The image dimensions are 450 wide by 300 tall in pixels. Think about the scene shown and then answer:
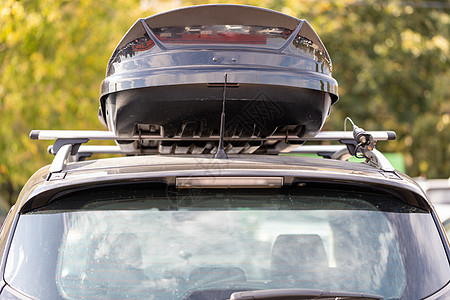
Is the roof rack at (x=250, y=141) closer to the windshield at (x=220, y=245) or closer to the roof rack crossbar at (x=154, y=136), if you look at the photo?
the roof rack crossbar at (x=154, y=136)

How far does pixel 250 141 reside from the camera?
12.8 ft

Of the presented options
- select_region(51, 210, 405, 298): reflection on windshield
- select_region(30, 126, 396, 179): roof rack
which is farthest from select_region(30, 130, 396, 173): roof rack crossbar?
select_region(51, 210, 405, 298): reflection on windshield

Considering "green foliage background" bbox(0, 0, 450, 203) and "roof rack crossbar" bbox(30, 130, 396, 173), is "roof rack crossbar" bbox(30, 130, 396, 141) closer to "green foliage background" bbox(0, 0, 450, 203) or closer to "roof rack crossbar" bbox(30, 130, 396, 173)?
"roof rack crossbar" bbox(30, 130, 396, 173)

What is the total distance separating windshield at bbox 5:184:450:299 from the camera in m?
Result: 2.37

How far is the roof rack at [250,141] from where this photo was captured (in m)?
2.95

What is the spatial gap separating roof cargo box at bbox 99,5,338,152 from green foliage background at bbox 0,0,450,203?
6.60 meters

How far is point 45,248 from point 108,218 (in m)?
0.24

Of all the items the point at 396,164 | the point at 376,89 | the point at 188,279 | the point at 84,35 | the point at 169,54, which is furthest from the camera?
the point at 376,89

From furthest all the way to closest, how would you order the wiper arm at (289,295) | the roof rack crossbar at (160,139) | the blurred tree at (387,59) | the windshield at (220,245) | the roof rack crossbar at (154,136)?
the blurred tree at (387,59), the roof rack crossbar at (154,136), the roof rack crossbar at (160,139), the windshield at (220,245), the wiper arm at (289,295)

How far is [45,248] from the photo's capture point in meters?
2.42

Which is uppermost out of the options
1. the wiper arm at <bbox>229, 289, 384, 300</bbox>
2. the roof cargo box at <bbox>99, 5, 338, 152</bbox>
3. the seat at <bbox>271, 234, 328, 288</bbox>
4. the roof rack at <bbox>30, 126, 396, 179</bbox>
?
the roof cargo box at <bbox>99, 5, 338, 152</bbox>

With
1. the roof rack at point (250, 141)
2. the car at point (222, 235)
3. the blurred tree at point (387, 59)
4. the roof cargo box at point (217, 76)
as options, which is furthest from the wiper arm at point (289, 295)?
the blurred tree at point (387, 59)

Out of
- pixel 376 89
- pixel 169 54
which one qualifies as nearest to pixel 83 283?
pixel 169 54

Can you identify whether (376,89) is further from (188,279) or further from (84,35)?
(188,279)
